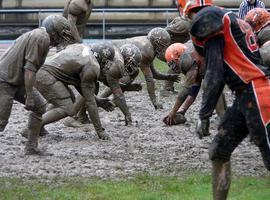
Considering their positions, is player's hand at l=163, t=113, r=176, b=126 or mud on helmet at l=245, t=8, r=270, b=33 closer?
mud on helmet at l=245, t=8, r=270, b=33

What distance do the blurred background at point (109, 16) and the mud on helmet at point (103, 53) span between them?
12152mm

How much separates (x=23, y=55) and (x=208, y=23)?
3.34 meters

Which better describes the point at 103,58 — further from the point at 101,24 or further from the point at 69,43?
the point at 101,24

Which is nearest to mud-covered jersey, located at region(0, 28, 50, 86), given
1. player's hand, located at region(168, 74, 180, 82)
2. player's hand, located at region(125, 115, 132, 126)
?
player's hand, located at region(125, 115, 132, 126)

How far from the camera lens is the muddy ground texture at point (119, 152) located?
366 inches

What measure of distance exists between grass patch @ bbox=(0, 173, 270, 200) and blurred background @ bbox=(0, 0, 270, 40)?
582 inches

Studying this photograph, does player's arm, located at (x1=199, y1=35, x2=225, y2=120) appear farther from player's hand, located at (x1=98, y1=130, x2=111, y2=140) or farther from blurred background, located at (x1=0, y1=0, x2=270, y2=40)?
blurred background, located at (x1=0, y1=0, x2=270, y2=40)

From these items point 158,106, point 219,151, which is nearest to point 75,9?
point 158,106

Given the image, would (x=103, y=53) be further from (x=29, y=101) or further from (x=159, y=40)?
(x=159, y=40)

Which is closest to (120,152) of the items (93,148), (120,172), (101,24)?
(93,148)

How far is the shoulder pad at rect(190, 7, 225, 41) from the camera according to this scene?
6.61 metres

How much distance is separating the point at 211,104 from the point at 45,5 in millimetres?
18220

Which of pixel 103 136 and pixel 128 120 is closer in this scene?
pixel 103 136

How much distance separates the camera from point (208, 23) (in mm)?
6609
